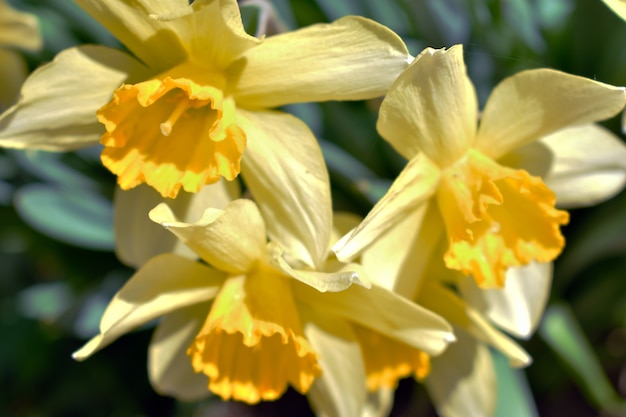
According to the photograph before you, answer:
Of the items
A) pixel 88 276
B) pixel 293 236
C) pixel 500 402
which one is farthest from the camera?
pixel 88 276

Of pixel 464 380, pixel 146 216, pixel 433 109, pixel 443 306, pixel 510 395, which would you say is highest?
pixel 433 109

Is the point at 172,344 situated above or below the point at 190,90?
below

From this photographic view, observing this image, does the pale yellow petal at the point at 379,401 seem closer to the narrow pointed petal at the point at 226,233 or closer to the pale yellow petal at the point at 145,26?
the narrow pointed petal at the point at 226,233

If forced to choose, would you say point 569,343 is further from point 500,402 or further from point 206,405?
point 206,405

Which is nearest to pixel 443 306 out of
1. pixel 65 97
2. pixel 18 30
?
pixel 65 97

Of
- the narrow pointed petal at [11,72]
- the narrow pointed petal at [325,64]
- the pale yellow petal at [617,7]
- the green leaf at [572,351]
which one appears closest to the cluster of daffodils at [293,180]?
the narrow pointed petal at [325,64]

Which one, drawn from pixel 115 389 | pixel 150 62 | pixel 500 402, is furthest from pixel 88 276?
pixel 500 402

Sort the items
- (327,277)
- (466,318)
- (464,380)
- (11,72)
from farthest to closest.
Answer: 1. (11,72)
2. (464,380)
3. (466,318)
4. (327,277)

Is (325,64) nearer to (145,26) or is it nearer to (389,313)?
(145,26)
